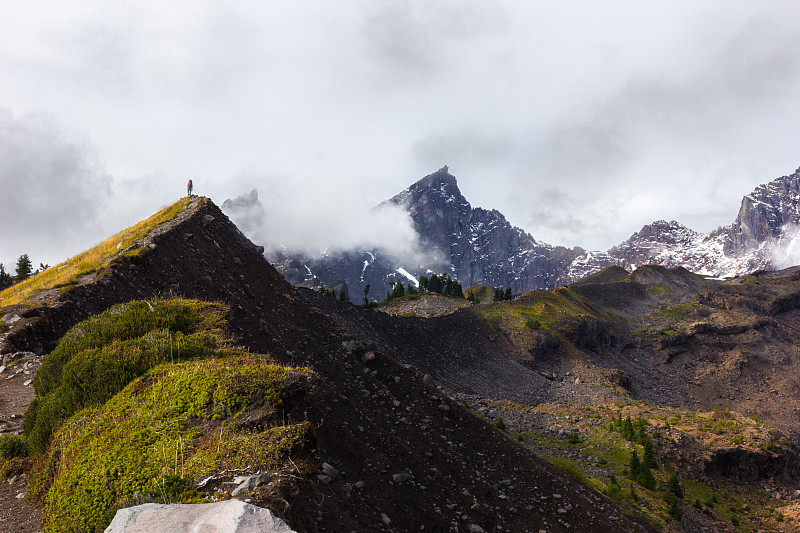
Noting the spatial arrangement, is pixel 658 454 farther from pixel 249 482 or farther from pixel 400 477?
pixel 249 482

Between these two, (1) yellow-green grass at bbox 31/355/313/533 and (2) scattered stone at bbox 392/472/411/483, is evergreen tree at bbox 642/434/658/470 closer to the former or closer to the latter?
(2) scattered stone at bbox 392/472/411/483

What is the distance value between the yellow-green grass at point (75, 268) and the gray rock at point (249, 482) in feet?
53.6

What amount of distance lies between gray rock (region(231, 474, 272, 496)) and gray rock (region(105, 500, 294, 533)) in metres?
0.82

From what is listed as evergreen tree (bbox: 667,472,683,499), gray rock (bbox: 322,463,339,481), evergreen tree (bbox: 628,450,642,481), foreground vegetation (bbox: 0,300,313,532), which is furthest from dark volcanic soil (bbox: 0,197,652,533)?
evergreen tree (bbox: 667,472,683,499)

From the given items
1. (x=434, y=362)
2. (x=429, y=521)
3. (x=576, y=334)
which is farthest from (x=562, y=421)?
(x=576, y=334)

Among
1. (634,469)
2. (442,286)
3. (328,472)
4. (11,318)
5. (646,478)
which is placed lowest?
(646,478)

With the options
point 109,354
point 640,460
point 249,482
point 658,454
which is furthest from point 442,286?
point 249,482

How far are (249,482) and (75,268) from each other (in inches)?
756

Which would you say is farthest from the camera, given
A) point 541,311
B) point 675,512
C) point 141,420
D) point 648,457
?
point 541,311

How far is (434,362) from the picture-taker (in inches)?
2008

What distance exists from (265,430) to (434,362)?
4493 cm

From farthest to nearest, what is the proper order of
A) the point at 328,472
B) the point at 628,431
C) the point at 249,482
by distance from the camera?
the point at 628,431
the point at 328,472
the point at 249,482

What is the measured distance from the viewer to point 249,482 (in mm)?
5949

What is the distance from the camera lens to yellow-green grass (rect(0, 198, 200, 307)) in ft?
58.2
